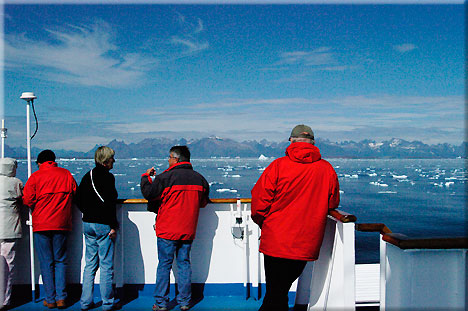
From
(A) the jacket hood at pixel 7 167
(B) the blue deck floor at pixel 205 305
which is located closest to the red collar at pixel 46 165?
(A) the jacket hood at pixel 7 167

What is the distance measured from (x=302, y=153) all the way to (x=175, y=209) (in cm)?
121

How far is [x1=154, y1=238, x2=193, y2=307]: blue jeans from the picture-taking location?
324 centimetres

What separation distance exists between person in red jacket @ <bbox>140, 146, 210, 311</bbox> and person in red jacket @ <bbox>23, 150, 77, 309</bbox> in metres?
0.65

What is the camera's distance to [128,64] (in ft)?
499

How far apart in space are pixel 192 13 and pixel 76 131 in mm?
66161

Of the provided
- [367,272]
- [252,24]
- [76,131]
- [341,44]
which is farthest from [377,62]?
[367,272]

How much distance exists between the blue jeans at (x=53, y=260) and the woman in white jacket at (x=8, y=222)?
21 cm

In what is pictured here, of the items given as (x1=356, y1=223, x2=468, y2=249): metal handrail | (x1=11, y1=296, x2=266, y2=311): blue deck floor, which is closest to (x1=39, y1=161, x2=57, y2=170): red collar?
(x1=11, y1=296, x2=266, y2=311): blue deck floor

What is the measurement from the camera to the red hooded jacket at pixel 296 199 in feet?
7.66

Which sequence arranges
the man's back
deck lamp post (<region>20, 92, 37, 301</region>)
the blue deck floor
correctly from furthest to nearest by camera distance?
deck lamp post (<region>20, 92, 37, 301</region>) → the blue deck floor → the man's back

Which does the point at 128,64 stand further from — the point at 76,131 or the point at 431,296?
the point at 431,296

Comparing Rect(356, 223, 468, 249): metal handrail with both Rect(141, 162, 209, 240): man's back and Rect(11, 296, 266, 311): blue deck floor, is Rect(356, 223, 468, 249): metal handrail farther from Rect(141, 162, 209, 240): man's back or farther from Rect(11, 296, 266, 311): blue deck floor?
Rect(11, 296, 266, 311): blue deck floor

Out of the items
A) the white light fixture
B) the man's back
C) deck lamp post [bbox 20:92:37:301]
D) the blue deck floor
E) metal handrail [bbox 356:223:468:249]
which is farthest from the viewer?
the white light fixture

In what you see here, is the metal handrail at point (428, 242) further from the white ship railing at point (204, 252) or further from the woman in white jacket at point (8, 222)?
the woman in white jacket at point (8, 222)
